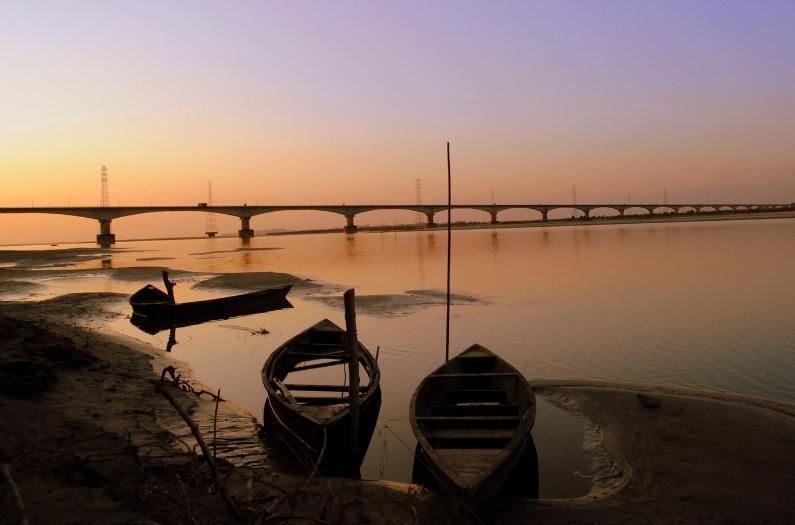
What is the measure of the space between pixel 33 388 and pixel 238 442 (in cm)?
410

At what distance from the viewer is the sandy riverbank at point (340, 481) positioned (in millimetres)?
5383

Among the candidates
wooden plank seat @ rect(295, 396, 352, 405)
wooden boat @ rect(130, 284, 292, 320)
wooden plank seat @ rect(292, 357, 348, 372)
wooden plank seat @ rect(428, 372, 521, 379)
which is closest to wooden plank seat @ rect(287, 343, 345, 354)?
wooden plank seat @ rect(292, 357, 348, 372)

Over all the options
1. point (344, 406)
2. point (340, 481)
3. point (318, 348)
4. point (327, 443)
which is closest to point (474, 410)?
point (344, 406)

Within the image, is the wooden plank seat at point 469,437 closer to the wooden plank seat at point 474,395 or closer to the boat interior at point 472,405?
the boat interior at point 472,405

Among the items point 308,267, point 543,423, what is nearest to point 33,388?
point 543,423

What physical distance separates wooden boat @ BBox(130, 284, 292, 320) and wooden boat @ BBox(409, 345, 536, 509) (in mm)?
15340

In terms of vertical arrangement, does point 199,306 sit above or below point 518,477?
above

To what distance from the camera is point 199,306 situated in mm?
23219

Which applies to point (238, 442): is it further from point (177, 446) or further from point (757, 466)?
point (757, 466)

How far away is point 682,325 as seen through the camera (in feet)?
55.9

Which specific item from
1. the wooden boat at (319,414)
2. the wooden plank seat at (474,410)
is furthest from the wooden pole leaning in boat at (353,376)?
the wooden plank seat at (474,410)

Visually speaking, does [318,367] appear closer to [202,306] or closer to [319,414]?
[319,414]

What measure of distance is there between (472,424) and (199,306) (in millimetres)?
18105

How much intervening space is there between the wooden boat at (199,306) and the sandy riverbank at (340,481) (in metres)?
11.0
